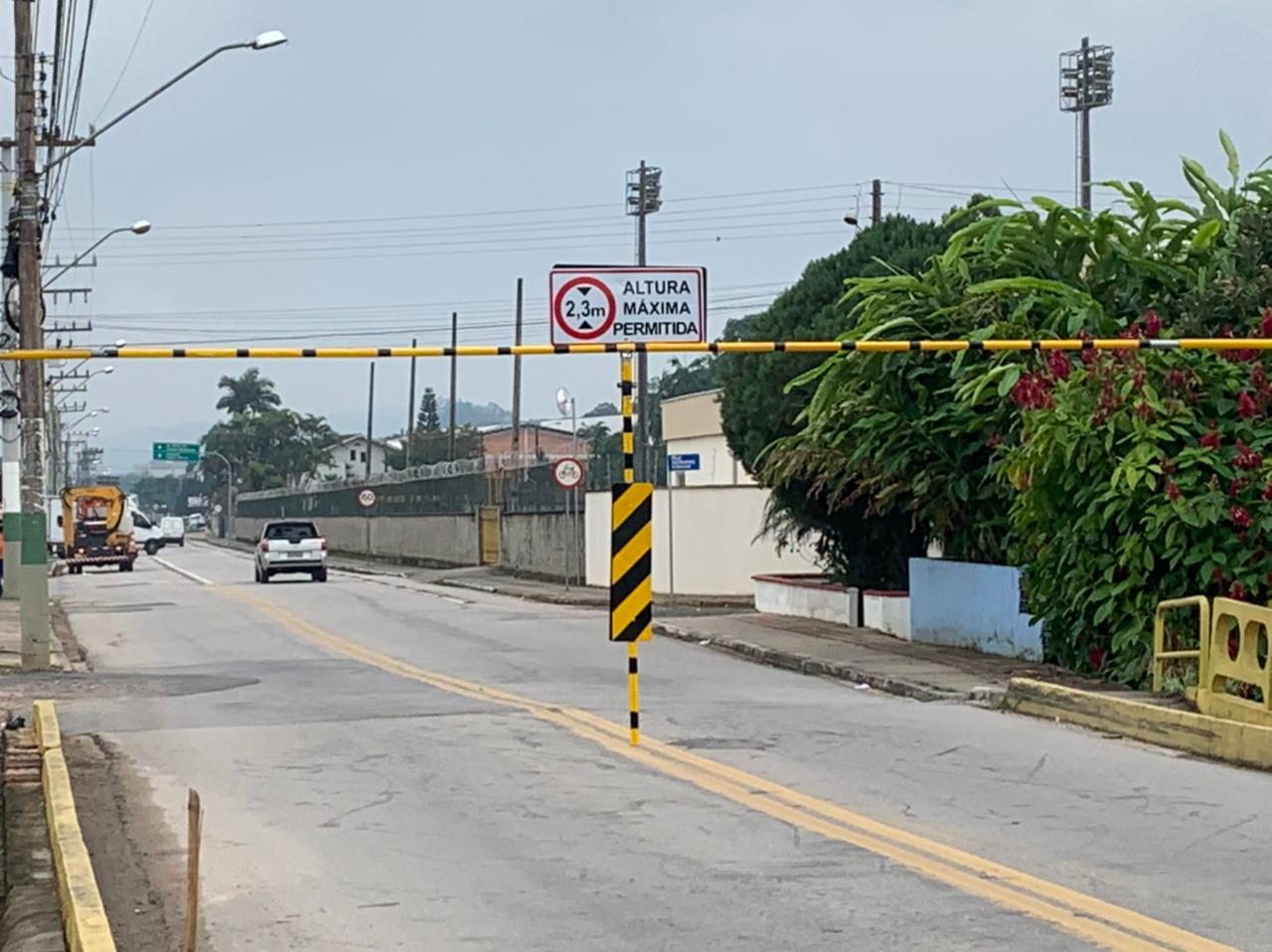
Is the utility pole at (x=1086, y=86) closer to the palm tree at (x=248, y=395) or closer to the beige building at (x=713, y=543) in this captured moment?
the beige building at (x=713, y=543)

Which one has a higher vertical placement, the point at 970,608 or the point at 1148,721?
the point at 970,608

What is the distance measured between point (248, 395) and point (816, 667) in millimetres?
141839

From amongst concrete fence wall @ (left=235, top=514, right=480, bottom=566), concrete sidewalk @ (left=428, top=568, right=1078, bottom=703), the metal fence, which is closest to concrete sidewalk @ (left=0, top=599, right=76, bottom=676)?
concrete sidewalk @ (left=428, top=568, right=1078, bottom=703)

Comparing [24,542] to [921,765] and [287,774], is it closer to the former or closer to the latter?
[287,774]

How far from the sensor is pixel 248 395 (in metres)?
158

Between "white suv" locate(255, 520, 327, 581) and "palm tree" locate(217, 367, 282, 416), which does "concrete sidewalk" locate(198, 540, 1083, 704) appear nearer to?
"white suv" locate(255, 520, 327, 581)

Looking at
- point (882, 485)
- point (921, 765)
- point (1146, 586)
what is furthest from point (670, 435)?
point (921, 765)

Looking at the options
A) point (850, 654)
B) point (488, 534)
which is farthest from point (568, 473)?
point (850, 654)

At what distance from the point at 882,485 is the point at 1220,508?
6.70 metres

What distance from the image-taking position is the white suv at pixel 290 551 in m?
48.2

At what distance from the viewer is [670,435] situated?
53312 millimetres

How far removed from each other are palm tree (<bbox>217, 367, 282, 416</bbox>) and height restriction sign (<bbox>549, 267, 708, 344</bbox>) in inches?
5529

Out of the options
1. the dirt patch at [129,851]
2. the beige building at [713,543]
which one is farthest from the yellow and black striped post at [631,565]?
the beige building at [713,543]

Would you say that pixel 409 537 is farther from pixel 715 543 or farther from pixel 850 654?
pixel 850 654
